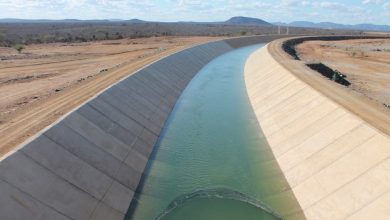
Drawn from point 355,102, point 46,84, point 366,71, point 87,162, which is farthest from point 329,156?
point 366,71

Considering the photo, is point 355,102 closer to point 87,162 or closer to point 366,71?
point 87,162

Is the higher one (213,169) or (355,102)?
(355,102)

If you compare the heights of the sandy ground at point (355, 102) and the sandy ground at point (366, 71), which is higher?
the sandy ground at point (355, 102)

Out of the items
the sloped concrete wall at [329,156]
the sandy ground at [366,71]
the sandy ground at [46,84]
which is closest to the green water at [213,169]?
the sloped concrete wall at [329,156]

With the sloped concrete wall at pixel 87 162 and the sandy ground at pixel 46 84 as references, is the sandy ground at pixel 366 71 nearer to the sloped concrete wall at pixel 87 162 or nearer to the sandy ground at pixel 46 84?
the sloped concrete wall at pixel 87 162

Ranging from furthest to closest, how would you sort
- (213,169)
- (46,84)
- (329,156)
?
(46,84), (213,169), (329,156)

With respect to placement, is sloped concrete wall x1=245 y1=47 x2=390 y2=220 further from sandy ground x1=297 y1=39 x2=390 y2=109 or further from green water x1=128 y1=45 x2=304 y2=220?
sandy ground x1=297 y1=39 x2=390 y2=109

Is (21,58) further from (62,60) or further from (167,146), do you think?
(167,146)
